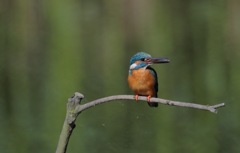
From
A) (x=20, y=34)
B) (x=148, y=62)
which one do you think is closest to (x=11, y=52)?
(x=20, y=34)

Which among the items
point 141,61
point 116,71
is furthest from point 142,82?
point 116,71

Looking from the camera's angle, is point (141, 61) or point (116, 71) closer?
point (141, 61)

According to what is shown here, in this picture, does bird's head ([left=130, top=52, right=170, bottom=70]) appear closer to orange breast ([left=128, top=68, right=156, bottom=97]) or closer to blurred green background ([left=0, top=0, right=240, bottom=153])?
orange breast ([left=128, top=68, right=156, bottom=97])

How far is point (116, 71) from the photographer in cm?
312

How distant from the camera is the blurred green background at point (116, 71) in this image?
9.37 feet

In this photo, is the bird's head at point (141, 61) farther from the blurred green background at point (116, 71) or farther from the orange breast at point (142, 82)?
the blurred green background at point (116, 71)

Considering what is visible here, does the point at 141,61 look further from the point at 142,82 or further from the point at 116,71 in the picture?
the point at 116,71

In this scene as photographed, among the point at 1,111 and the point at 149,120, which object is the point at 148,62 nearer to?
the point at 149,120

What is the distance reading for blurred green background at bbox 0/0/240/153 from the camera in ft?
9.37

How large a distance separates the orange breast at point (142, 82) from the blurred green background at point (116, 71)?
46.0 inches

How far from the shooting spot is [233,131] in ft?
9.55

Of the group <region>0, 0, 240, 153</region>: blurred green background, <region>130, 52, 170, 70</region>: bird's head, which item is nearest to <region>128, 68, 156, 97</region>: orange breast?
<region>130, 52, 170, 70</region>: bird's head

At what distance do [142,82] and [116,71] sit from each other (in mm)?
1481

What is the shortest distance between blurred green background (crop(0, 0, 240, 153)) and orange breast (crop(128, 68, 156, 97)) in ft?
3.83
